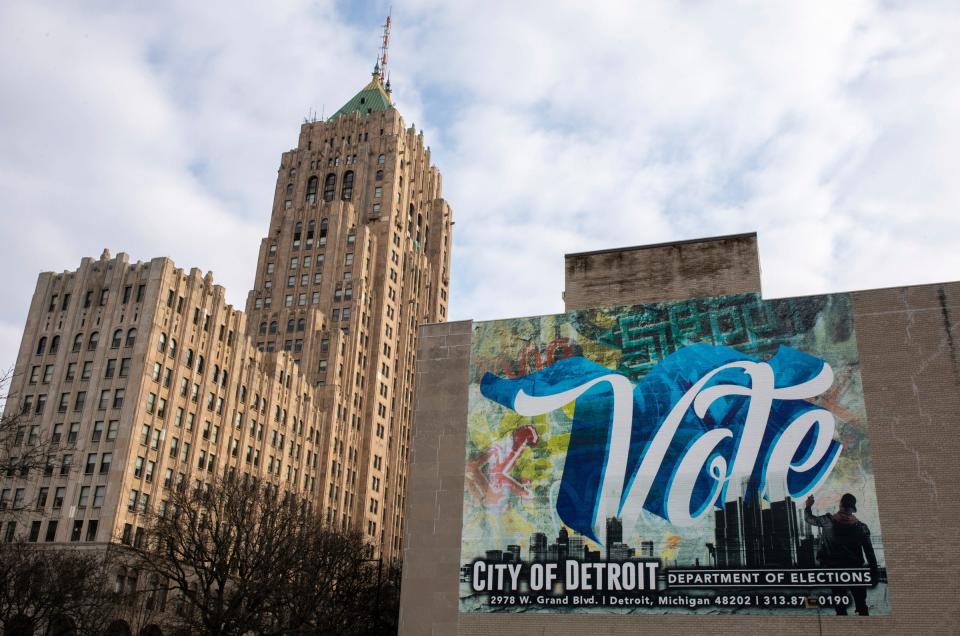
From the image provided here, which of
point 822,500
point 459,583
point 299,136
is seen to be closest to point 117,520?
point 459,583

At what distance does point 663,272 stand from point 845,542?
17.4 metres

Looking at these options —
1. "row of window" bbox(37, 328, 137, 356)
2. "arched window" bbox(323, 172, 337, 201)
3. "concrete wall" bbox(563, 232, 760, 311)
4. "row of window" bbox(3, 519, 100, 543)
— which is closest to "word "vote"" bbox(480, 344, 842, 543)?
"concrete wall" bbox(563, 232, 760, 311)

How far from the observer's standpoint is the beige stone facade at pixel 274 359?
74312 mm

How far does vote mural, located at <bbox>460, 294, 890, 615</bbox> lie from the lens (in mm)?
38656

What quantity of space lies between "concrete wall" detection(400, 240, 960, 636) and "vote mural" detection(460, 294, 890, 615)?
582 mm

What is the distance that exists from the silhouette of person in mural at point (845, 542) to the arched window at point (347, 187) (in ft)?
355

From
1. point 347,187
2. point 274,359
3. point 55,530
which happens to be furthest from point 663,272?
point 347,187

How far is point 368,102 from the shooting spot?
153m

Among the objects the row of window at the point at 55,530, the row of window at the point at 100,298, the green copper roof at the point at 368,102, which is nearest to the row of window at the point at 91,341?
the row of window at the point at 100,298

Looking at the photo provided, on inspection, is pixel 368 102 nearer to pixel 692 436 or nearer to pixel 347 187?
pixel 347 187

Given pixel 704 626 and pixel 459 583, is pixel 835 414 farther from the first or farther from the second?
pixel 459 583

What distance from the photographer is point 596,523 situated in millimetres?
41406

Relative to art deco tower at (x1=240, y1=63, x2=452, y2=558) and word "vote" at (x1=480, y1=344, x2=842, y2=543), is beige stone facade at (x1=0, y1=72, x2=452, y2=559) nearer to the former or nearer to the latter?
art deco tower at (x1=240, y1=63, x2=452, y2=558)

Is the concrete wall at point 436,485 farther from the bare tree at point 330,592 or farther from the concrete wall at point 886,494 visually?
the bare tree at point 330,592
